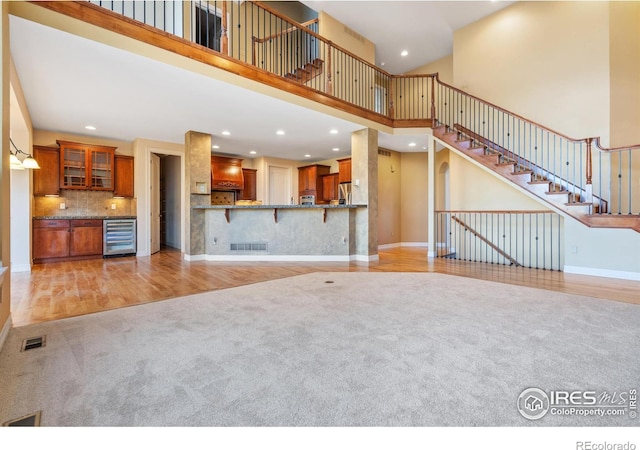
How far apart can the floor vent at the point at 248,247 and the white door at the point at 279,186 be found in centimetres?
317

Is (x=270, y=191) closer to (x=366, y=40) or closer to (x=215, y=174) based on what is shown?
(x=215, y=174)

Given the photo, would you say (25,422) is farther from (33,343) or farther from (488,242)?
(488,242)

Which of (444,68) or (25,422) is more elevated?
(444,68)

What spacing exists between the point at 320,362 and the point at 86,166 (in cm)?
731

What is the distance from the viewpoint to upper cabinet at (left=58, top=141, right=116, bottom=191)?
6.39 metres

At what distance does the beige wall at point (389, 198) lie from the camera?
847 centimetres

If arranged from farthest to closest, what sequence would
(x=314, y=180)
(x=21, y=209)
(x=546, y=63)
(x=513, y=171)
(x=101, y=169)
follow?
(x=314, y=180) < (x=101, y=169) < (x=546, y=63) < (x=513, y=171) < (x=21, y=209)

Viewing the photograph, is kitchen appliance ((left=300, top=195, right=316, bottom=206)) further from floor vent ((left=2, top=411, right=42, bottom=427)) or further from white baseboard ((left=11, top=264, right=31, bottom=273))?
floor vent ((left=2, top=411, right=42, bottom=427))

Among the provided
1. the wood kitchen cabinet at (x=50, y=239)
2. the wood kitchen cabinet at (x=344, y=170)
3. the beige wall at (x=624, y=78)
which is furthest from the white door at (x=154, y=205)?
the beige wall at (x=624, y=78)

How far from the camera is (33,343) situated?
2209 mm

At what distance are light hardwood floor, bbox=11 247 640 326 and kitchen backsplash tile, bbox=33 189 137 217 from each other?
1244 mm

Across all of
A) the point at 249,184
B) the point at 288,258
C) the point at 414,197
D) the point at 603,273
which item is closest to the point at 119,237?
the point at 249,184

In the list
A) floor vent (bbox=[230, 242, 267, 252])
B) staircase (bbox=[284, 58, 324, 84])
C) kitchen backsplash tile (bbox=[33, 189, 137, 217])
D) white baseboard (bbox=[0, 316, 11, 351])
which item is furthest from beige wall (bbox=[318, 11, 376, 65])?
white baseboard (bbox=[0, 316, 11, 351])
